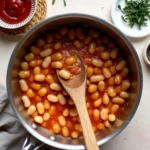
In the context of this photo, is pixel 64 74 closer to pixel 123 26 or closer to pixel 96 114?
pixel 96 114

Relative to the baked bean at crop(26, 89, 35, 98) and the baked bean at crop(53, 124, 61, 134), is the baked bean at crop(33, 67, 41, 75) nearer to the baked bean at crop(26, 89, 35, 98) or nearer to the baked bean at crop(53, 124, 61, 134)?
the baked bean at crop(26, 89, 35, 98)

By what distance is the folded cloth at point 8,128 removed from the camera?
3.99 feet

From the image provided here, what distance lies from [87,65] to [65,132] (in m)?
0.21

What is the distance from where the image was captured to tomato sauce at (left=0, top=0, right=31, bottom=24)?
3.99 ft

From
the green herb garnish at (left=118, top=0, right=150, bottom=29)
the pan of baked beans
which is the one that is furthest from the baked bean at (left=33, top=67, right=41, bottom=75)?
the green herb garnish at (left=118, top=0, right=150, bottom=29)

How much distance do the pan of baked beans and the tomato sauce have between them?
79mm

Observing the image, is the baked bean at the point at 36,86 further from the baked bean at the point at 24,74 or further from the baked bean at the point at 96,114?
the baked bean at the point at 96,114

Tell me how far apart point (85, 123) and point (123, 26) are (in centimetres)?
36

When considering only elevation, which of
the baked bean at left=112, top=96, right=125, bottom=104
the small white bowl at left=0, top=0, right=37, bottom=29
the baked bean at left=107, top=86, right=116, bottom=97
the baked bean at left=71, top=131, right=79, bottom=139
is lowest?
the baked bean at left=71, top=131, right=79, bottom=139

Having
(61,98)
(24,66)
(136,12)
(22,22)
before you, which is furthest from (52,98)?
(136,12)

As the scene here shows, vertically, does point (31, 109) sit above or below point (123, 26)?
below

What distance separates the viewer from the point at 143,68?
1.28 meters

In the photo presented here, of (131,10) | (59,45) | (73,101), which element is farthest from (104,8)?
(73,101)

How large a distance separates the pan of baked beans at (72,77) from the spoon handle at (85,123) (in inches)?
2.8
